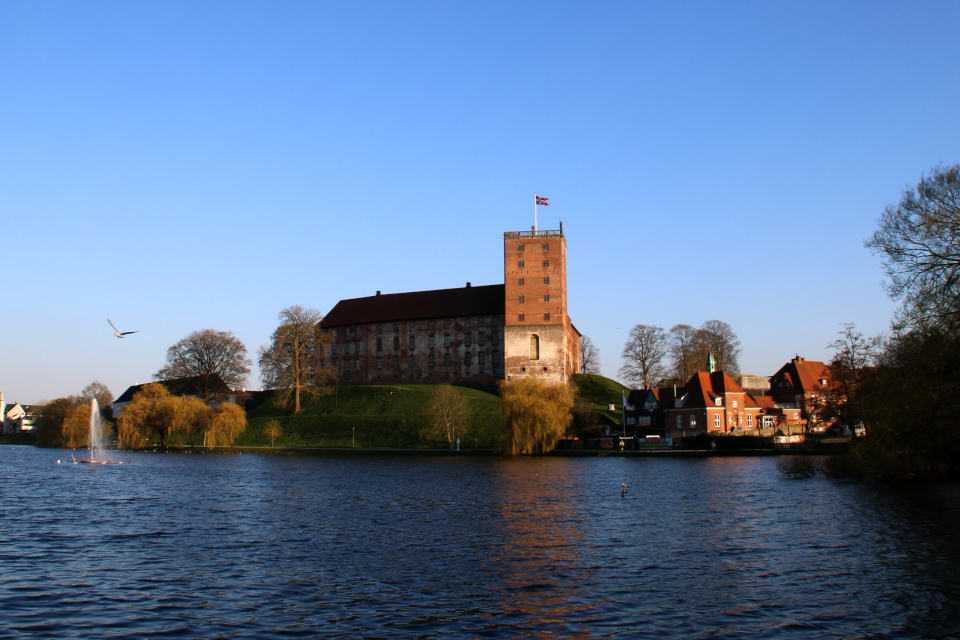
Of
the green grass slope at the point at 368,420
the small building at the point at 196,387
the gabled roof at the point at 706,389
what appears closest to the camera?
the gabled roof at the point at 706,389

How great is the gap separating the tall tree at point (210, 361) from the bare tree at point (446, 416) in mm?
25689

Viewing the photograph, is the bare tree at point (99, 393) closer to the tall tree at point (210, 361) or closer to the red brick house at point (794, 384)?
the tall tree at point (210, 361)

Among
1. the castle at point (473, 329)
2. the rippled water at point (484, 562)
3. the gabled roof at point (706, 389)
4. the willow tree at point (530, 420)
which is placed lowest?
the rippled water at point (484, 562)

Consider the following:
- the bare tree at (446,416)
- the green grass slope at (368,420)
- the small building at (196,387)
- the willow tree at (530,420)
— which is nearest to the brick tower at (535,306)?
the green grass slope at (368,420)

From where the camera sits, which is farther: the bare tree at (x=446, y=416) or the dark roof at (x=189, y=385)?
the dark roof at (x=189, y=385)

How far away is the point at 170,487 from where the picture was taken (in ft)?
117

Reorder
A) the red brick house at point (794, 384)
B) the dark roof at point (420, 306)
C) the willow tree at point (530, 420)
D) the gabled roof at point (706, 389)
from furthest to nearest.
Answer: the dark roof at point (420, 306), the red brick house at point (794, 384), the gabled roof at point (706, 389), the willow tree at point (530, 420)

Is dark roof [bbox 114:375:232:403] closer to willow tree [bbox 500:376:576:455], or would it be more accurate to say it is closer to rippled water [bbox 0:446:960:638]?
willow tree [bbox 500:376:576:455]

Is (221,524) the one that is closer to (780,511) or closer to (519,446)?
(780,511)

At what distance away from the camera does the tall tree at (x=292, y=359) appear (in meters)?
80.1

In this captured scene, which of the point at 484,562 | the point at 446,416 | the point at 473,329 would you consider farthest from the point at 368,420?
the point at 484,562

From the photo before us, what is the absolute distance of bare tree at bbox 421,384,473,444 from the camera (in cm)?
6688

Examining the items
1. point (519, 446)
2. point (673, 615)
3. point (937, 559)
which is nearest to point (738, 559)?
point (937, 559)

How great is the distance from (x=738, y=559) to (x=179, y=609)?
11.8m
